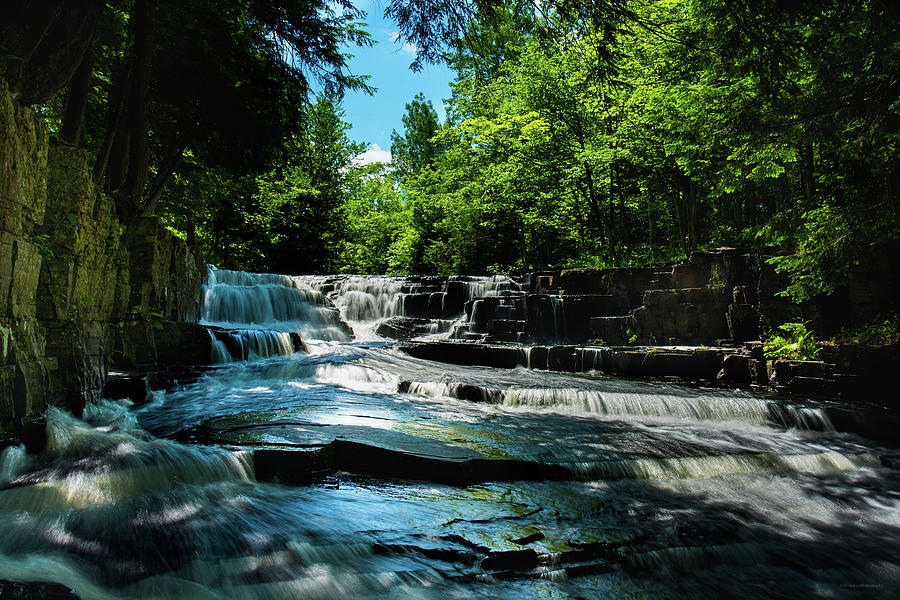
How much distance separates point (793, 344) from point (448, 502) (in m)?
9.29

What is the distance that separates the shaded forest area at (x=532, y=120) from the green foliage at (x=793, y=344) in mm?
1165

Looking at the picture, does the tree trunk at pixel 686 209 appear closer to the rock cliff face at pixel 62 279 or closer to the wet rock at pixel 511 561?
the wet rock at pixel 511 561

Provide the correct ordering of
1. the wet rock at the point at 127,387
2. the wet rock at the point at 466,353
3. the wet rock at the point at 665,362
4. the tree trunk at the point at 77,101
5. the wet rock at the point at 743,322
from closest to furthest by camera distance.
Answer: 1. the wet rock at the point at 127,387
2. the tree trunk at the point at 77,101
3. the wet rock at the point at 665,362
4. the wet rock at the point at 743,322
5. the wet rock at the point at 466,353

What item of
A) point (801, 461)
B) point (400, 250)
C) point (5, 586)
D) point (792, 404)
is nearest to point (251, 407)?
point (5, 586)

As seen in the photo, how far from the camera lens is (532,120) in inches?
751

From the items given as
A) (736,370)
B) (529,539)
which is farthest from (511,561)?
(736,370)

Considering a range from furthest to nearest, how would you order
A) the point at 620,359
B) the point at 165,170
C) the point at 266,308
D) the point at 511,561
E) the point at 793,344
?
the point at 266,308
the point at 620,359
the point at 165,170
the point at 793,344
the point at 511,561

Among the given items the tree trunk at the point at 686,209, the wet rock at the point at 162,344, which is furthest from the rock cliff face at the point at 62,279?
the tree trunk at the point at 686,209

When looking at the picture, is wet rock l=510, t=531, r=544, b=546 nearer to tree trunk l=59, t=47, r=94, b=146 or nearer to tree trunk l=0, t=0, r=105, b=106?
tree trunk l=0, t=0, r=105, b=106

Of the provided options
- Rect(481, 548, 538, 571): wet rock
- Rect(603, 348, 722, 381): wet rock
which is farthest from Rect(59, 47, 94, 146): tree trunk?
Rect(603, 348, 722, 381): wet rock

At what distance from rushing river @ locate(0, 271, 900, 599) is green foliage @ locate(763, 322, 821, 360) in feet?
8.53

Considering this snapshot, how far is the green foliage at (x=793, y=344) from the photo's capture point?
→ 31.3 feet

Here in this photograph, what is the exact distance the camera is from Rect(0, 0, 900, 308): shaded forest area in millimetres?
5344

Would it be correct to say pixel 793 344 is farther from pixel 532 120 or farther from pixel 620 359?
pixel 532 120
